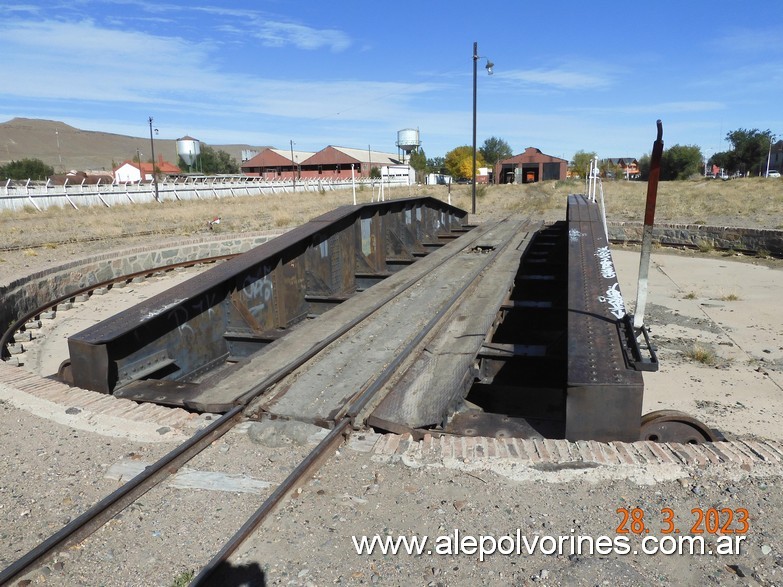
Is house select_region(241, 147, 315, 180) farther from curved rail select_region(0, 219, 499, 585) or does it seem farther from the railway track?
curved rail select_region(0, 219, 499, 585)

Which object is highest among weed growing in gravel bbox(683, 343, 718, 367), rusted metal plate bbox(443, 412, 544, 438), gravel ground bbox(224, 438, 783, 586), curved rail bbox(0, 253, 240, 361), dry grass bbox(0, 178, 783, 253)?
dry grass bbox(0, 178, 783, 253)

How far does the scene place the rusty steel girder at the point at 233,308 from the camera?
16.2ft

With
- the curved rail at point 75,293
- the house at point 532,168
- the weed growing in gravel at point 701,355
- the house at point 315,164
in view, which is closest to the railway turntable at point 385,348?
the weed growing in gravel at point 701,355

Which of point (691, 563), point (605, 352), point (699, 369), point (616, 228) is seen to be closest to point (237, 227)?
point (616, 228)

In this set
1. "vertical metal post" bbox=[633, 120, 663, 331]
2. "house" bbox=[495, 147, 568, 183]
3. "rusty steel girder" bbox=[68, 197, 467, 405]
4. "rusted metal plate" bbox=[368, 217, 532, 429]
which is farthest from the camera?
"house" bbox=[495, 147, 568, 183]

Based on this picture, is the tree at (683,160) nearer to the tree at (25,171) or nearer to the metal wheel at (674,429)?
the metal wheel at (674,429)

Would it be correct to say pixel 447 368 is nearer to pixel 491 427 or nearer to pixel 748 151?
pixel 491 427

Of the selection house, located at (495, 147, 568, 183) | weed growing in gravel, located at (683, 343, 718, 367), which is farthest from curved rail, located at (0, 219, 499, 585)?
house, located at (495, 147, 568, 183)

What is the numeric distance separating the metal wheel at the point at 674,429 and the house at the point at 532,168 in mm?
74300

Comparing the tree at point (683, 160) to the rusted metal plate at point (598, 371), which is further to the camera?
the tree at point (683, 160)

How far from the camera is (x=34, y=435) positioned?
3.92 m

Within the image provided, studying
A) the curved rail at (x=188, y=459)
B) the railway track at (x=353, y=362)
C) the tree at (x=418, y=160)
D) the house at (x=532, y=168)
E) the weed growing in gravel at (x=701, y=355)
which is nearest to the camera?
the curved rail at (x=188, y=459)

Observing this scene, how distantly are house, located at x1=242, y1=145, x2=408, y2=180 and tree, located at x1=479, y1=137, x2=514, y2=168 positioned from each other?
33.9m

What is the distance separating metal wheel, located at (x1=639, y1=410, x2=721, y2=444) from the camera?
4.27 metres
